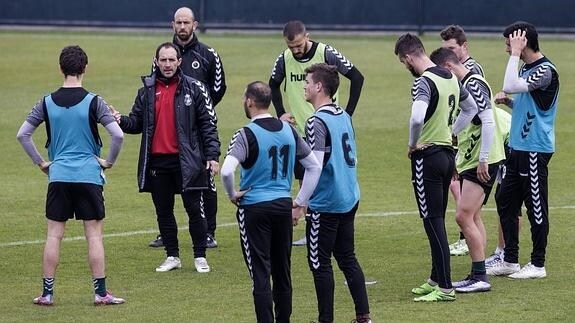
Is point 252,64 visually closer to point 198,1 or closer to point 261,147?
point 198,1

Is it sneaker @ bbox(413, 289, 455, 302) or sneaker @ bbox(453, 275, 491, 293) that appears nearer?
sneaker @ bbox(413, 289, 455, 302)

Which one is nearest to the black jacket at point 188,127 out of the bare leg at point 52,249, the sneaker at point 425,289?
the bare leg at point 52,249

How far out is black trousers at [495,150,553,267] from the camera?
426 inches

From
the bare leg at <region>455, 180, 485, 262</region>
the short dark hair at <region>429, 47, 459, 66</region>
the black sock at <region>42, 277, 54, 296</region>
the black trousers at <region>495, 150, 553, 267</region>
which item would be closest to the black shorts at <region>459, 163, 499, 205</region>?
the bare leg at <region>455, 180, 485, 262</region>

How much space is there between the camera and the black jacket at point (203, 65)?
12.2 m

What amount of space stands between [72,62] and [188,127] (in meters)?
1.65

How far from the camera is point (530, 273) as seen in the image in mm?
10891

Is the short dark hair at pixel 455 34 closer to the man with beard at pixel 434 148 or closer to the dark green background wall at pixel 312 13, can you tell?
the man with beard at pixel 434 148

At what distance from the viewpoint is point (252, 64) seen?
98.4 ft

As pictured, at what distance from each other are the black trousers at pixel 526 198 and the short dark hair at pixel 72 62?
12.7 feet

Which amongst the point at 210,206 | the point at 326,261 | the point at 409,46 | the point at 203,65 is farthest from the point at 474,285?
the point at 203,65

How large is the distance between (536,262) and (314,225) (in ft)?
8.91

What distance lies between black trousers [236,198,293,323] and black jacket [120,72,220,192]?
7.11 ft

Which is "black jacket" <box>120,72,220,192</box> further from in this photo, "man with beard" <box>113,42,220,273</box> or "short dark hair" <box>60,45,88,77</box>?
"short dark hair" <box>60,45,88,77</box>
